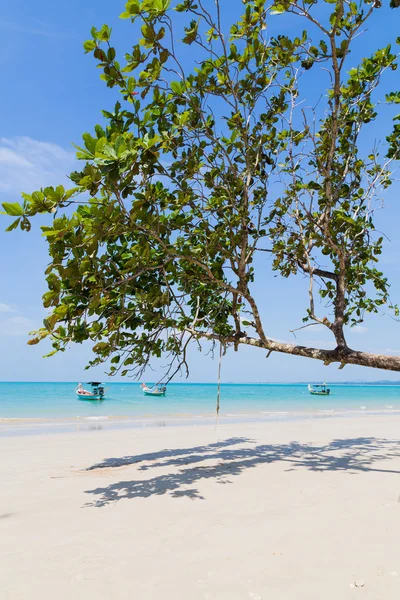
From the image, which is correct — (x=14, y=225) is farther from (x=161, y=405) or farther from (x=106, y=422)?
(x=161, y=405)

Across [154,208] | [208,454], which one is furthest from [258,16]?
[208,454]

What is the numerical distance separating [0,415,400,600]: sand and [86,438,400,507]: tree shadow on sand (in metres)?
0.04

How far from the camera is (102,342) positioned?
6.00 metres

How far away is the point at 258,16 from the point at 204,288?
3.92 m

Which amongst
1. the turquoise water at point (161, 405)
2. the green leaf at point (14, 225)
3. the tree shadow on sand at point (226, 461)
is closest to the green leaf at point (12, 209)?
the green leaf at point (14, 225)

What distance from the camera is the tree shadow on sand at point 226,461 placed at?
20.1 feet

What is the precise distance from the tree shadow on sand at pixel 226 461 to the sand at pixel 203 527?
40 mm

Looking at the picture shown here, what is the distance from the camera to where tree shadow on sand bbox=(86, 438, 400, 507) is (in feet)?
20.1

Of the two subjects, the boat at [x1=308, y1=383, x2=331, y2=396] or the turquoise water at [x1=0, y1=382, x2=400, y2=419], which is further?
the boat at [x1=308, y1=383, x2=331, y2=396]

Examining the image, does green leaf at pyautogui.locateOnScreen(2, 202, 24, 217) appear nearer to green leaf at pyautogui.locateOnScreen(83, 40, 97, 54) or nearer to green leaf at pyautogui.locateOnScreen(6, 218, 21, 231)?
green leaf at pyautogui.locateOnScreen(6, 218, 21, 231)

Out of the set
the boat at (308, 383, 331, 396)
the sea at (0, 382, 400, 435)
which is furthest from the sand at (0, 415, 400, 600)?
the boat at (308, 383, 331, 396)

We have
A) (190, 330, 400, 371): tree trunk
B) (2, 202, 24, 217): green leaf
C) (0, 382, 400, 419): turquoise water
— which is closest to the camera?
(2, 202, 24, 217): green leaf

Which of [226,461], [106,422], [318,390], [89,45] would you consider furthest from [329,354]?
[318,390]

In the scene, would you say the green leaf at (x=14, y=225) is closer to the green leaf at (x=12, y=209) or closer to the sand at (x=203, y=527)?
the green leaf at (x=12, y=209)
